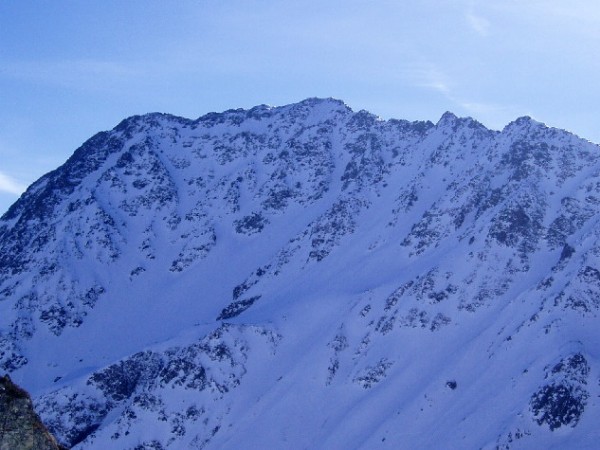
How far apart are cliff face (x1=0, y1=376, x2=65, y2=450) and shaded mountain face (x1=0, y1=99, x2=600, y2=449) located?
66680mm

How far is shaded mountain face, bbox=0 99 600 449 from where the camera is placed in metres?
96.0

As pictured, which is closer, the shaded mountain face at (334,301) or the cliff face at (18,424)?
the cliff face at (18,424)

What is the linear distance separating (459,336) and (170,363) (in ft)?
161

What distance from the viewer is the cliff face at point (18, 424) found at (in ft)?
81.1

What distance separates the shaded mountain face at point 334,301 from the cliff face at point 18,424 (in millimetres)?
66680

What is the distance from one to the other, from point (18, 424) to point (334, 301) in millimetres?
105968

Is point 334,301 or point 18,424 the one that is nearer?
point 18,424

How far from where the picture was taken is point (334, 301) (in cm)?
12950

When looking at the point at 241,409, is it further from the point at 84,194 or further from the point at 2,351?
the point at 84,194

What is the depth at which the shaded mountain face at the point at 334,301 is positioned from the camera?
96.0 m

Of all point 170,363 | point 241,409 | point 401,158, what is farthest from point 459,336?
point 401,158

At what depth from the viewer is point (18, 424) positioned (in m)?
25.0

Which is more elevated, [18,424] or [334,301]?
[18,424]

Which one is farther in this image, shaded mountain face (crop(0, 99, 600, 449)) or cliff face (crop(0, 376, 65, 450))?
shaded mountain face (crop(0, 99, 600, 449))
